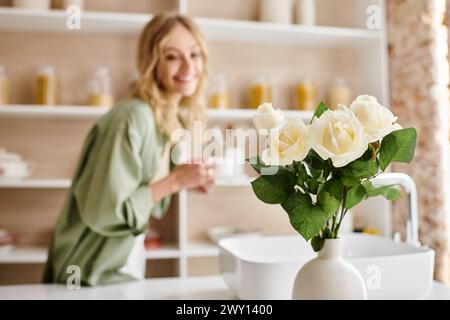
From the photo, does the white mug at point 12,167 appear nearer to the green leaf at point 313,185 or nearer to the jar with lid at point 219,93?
the jar with lid at point 219,93

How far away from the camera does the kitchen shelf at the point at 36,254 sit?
72.8 inches

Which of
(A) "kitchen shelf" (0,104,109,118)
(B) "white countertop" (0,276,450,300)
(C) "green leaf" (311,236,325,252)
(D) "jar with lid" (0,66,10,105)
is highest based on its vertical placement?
(D) "jar with lid" (0,66,10,105)

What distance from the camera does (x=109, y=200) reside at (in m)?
1.09

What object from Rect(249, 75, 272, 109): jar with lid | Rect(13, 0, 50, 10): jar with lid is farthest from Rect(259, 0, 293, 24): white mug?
Rect(13, 0, 50, 10): jar with lid

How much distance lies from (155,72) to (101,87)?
2.41 feet

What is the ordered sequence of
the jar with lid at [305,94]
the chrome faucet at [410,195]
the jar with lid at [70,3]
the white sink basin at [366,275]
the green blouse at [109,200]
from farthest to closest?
the jar with lid at [305,94] → the jar with lid at [70,3] → the green blouse at [109,200] → the chrome faucet at [410,195] → the white sink basin at [366,275]

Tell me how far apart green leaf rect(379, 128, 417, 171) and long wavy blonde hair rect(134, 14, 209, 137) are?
2.66 ft

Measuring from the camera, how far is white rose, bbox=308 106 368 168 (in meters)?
0.55

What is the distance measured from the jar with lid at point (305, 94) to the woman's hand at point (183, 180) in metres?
1.02

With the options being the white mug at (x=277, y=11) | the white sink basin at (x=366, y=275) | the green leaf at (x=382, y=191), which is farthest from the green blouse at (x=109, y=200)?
the white mug at (x=277, y=11)

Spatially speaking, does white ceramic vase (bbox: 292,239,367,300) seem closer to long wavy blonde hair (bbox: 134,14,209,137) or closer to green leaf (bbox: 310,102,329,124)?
green leaf (bbox: 310,102,329,124)

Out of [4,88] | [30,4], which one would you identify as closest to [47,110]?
[4,88]

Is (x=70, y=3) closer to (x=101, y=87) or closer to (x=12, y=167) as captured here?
(x=101, y=87)

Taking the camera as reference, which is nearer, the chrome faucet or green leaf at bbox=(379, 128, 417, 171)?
green leaf at bbox=(379, 128, 417, 171)
